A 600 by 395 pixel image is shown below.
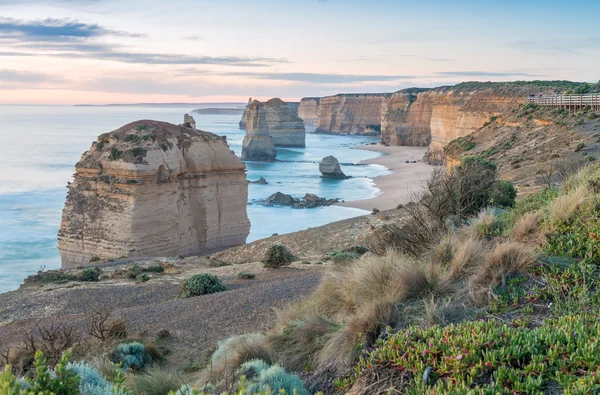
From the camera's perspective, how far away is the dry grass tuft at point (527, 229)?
27.5 ft

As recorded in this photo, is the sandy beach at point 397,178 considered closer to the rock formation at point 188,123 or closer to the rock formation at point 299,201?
the rock formation at point 299,201

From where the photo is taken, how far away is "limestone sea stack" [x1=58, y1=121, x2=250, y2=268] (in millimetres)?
25750

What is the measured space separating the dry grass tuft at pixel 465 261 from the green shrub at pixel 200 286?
803 centimetres

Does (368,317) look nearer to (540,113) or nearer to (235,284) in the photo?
(235,284)

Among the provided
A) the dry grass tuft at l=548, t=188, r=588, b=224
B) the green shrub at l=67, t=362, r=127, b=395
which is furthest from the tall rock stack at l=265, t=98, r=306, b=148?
the green shrub at l=67, t=362, r=127, b=395

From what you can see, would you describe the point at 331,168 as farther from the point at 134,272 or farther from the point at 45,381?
the point at 45,381

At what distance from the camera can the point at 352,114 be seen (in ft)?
513

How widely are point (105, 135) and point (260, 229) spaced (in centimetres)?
1648

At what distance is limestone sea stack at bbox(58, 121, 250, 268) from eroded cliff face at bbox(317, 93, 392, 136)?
118876 mm

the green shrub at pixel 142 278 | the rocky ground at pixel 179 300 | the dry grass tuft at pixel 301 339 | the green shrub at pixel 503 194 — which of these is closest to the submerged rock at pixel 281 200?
the rocky ground at pixel 179 300

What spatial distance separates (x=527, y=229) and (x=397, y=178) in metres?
55.5

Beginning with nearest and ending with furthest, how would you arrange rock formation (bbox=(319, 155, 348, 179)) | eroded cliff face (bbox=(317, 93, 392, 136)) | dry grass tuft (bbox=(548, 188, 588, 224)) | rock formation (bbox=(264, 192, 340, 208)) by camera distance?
dry grass tuft (bbox=(548, 188, 588, 224)) → rock formation (bbox=(264, 192, 340, 208)) → rock formation (bbox=(319, 155, 348, 179)) → eroded cliff face (bbox=(317, 93, 392, 136))

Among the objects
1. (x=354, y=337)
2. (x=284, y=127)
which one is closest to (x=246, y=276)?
(x=354, y=337)

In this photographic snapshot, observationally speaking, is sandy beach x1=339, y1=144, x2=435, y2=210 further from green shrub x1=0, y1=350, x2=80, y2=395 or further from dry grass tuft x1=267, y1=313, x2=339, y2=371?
green shrub x1=0, y1=350, x2=80, y2=395
